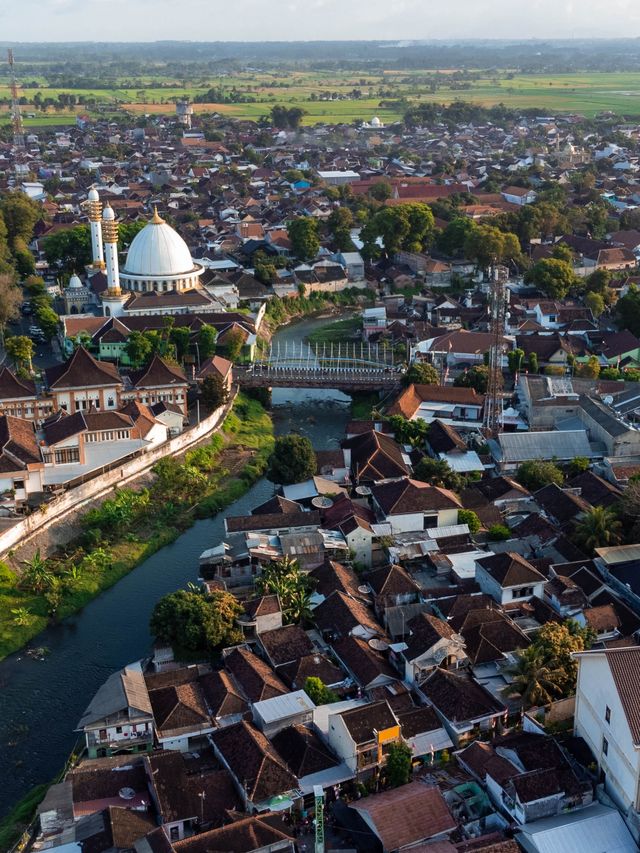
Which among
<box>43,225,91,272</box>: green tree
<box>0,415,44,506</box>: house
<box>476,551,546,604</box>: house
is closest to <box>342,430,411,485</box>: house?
<box>476,551,546,604</box>: house

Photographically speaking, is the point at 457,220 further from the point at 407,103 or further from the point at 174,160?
the point at 407,103

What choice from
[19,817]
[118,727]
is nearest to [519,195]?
[118,727]

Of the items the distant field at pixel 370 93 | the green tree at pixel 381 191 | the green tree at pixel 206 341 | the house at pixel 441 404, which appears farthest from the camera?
the distant field at pixel 370 93

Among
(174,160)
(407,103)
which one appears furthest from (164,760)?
(407,103)

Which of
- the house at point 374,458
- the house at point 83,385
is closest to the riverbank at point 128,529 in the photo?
the house at point 374,458

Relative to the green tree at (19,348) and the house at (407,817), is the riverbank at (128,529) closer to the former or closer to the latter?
the green tree at (19,348)

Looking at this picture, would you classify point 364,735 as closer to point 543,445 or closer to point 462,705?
point 462,705

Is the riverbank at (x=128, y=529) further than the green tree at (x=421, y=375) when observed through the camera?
No
